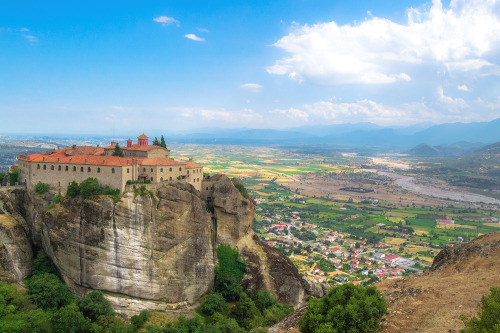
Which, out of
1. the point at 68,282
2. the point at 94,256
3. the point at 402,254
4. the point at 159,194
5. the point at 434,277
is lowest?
the point at 402,254

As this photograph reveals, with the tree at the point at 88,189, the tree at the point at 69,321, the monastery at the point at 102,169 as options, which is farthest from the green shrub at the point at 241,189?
the tree at the point at 69,321

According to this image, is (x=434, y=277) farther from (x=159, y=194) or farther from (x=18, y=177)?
(x=18, y=177)

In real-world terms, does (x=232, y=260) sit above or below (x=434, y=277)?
below

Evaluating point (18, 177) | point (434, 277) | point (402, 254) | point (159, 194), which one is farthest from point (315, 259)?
point (18, 177)

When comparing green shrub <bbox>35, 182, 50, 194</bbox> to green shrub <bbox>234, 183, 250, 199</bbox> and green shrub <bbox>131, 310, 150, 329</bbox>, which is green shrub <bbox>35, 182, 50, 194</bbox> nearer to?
green shrub <bbox>131, 310, 150, 329</bbox>

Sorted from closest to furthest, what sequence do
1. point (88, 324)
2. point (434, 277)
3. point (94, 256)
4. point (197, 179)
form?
1. point (434, 277)
2. point (88, 324)
3. point (94, 256)
4. point (197, 179)

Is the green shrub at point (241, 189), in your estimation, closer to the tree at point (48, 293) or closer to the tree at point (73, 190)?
the tree at point (73, 190)

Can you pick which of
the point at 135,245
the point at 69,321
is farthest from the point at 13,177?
the point at 69,321
